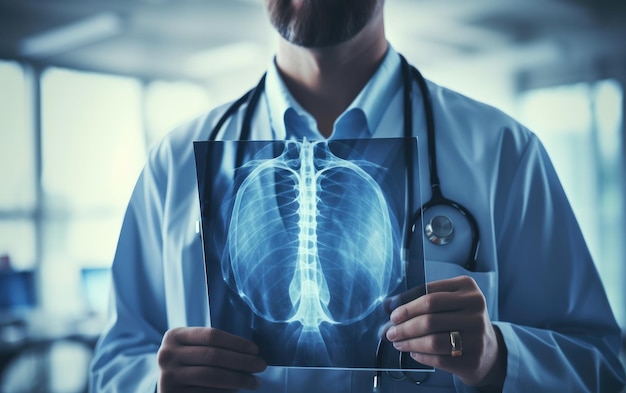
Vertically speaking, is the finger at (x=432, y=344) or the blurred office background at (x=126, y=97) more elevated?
the blurred office background at (x=126, y=97)

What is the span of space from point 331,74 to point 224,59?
1081 millimetres

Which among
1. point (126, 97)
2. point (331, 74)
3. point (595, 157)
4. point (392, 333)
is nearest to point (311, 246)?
point (392, 333)

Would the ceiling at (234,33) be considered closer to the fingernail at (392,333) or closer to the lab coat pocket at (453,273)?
the lab coat pocket at (453,273)

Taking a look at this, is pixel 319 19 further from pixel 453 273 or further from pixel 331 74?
pixel 453 273

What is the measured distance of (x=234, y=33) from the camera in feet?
5.54

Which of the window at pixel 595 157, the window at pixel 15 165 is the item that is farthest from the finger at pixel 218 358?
the window at pixel 15 165

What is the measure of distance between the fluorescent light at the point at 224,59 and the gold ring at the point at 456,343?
1.29 meters

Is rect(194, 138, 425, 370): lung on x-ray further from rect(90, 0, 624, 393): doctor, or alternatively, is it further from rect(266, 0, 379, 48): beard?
rect(266, 0, 379, 48): beard

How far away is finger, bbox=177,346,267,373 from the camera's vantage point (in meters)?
0.54

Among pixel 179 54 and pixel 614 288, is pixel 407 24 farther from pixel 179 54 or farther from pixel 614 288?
pixel 614 288

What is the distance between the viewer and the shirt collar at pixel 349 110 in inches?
27.7

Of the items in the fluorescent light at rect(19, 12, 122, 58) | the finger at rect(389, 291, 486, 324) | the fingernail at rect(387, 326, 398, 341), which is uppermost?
the fluorescent light at rect(19, 12, 122, 58)

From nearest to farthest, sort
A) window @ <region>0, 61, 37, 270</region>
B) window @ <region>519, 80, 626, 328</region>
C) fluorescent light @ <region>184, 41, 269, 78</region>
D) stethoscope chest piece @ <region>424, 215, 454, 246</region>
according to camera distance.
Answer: stethoscope chest piece @ <region>424, 215, 454, 246</region>
window @ <region>519, 80, 626, 328</region>
window @ <region>0, 61, 37, 270</region>
fluorescent light @ <region>184, 41, 269, 78</region>

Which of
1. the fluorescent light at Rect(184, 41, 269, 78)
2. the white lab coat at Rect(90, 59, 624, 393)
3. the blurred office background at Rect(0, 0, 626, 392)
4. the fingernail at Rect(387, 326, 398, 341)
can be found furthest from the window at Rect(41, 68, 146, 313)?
the fingernail at Rect(387, 326, 398, 341)
